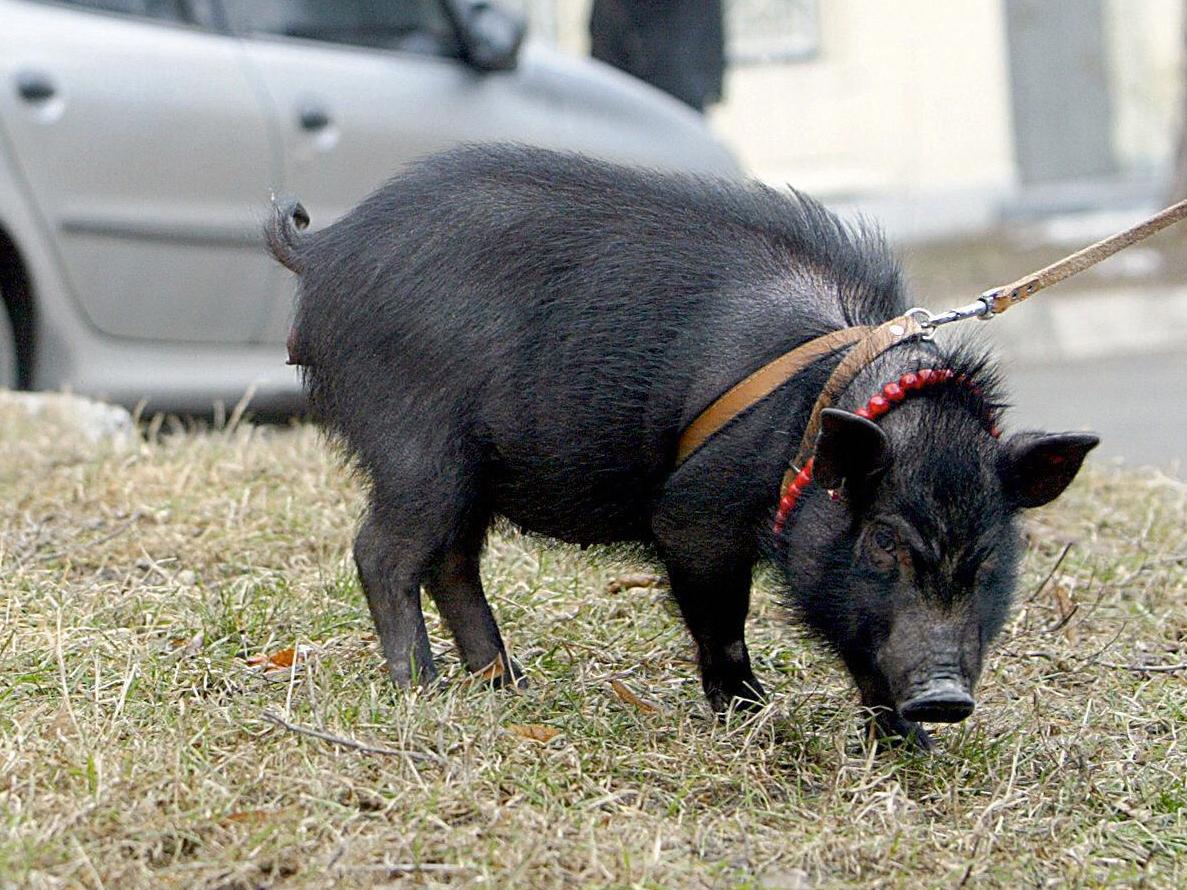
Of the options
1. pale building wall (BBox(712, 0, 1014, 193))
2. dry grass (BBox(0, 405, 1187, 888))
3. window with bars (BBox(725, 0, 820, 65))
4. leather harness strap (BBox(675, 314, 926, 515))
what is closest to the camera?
dry grass (BBox(0, 405, 1187, 888))

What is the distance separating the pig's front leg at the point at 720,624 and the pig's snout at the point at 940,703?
494mm

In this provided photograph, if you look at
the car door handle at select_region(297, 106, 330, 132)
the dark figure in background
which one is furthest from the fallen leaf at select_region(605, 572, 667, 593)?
the dark figure in background

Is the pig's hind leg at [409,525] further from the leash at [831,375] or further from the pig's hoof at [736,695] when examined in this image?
the pig's hoof at [736,695]

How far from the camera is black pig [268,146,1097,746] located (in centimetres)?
333

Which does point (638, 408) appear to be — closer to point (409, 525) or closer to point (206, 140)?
point (409, 525)

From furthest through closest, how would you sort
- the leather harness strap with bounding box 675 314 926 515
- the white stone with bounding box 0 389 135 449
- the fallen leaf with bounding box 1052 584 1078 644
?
the white stone with bounding box 0 389 135 449 < the fallen leaf with bounding box 1052 584 1078 644 < the leather harness strap with bounding box 675 314 926 515

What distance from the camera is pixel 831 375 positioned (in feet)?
11.3

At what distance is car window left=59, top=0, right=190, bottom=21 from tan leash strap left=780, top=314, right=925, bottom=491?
381cm

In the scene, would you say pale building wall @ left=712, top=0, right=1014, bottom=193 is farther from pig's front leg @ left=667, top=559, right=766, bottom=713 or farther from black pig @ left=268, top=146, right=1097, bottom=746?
pig's front leg @ left=667, top=559, right=766, bottom=713

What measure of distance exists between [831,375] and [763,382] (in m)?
0.13

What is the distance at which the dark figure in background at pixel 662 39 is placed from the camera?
31.3ft

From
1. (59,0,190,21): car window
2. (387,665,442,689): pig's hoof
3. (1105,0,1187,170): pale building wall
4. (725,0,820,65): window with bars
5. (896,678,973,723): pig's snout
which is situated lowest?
(1105,0,1187,170): pale building wall

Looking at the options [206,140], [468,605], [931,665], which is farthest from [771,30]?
[931,665]

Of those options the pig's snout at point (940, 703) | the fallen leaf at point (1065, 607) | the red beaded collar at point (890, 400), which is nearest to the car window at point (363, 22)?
the fallen leaf at point (1065, 607)
